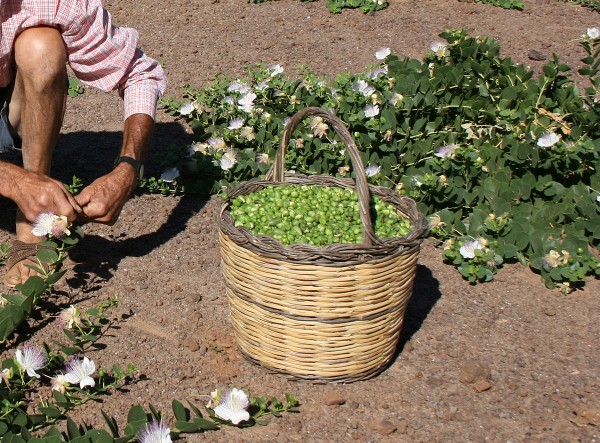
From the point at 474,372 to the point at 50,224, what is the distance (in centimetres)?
137

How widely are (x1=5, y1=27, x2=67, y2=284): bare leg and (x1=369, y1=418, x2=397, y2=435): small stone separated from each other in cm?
131

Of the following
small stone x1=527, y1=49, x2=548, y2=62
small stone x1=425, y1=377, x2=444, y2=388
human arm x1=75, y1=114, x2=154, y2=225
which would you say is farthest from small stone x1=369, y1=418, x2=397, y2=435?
small stone x1=527, y1=49, x2=548, y2=62

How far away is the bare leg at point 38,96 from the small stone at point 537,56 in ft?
9.22

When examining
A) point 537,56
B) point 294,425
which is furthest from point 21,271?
point 537,56

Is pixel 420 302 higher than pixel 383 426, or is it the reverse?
pixel 383 426

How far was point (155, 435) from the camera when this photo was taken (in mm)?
2275

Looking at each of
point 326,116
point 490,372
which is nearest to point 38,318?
point 326,116

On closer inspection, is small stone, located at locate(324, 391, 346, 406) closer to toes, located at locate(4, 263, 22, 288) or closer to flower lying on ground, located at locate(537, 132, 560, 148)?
toes, located at locate(4, 263, 22, 288)

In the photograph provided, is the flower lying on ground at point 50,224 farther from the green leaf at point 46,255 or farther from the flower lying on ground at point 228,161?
the flower lying on ground at point 228,161

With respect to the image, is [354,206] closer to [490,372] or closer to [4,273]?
[490,372]

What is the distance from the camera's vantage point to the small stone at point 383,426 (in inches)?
97.4

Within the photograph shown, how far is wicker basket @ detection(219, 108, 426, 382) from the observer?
236 cm

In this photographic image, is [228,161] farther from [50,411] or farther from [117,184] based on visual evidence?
[50,411]

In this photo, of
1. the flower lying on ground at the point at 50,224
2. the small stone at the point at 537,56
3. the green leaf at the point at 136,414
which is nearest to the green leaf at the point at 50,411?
the green leaf at the point at 136,414
